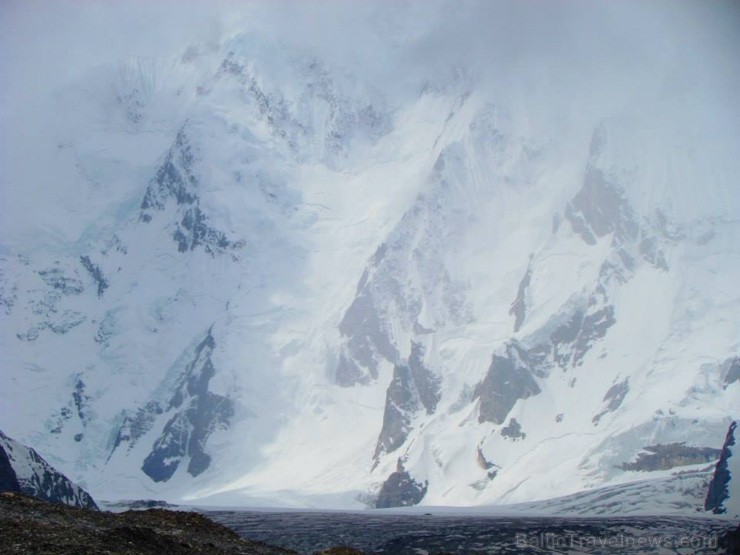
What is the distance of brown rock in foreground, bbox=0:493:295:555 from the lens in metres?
55.0

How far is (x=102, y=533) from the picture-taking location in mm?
59219

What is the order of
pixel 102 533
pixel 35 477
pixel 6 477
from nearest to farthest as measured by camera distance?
pixel 102 533, pixel 6 477, pixel 35 477

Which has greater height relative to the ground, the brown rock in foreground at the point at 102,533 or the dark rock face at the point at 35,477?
the dark rock face at the point at 35,477

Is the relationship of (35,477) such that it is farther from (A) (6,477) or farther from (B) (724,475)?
(B) (724,475)

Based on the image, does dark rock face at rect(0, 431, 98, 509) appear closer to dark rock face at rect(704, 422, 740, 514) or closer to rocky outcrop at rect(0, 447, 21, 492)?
rocky outcrop at rect(0, 447, 21, 492)

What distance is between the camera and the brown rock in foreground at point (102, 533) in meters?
55.0

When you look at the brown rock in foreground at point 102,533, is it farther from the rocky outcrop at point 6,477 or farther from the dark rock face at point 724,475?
the dark rock face at point 724,475

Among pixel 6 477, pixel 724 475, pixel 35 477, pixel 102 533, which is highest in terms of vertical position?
pixel 724 475

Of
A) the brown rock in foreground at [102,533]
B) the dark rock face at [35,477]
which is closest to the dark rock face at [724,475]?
the dark rock face at [35,477]

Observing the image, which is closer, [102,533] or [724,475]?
[102,533]

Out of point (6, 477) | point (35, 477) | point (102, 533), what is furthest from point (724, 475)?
point (102, 533)

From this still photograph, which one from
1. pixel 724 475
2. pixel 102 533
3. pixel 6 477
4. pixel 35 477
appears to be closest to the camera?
pixel 102 533

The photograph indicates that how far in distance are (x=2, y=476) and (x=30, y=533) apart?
4948 centimetres

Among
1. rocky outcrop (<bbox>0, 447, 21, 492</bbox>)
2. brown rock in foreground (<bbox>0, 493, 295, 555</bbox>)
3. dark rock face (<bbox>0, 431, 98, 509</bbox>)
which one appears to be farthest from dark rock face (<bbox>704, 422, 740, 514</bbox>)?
brown rock in foreground (<bbox>0, 493, 295, 555</bbox>)
